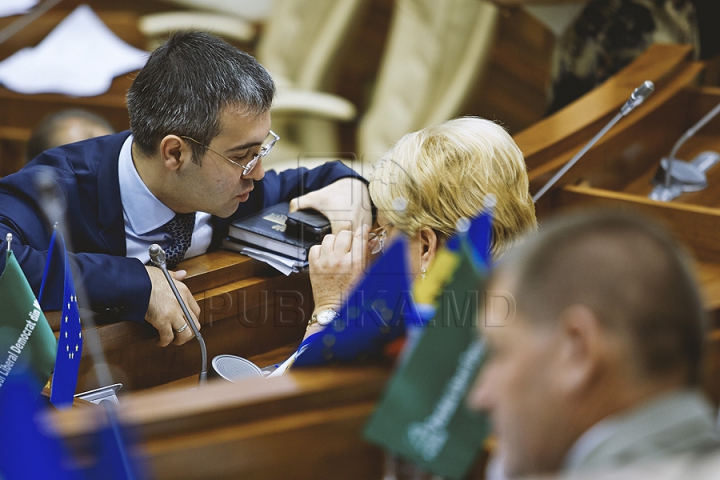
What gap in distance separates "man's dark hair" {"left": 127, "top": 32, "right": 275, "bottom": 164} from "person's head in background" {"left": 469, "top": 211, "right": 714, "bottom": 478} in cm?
109

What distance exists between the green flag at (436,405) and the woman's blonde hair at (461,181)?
52cm

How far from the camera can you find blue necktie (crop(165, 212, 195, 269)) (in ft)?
5.72

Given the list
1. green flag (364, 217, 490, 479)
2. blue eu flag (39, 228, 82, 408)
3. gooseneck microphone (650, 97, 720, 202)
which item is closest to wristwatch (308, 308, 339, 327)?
blue eu flag (39, 228, 82, 408)

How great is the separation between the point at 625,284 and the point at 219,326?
1.22 m

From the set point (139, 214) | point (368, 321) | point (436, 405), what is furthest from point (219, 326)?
point (436, 405)

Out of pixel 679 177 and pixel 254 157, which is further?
pixel 679 177

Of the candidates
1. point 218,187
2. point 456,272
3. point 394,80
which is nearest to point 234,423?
point 456,272

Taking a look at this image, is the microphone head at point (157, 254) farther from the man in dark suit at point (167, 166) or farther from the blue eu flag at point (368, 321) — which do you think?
the blue eu flag at point (368, 321)

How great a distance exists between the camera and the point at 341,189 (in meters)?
1.89

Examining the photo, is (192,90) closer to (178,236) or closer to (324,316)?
(178,236)

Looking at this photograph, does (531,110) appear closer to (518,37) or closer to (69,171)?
(518,37)

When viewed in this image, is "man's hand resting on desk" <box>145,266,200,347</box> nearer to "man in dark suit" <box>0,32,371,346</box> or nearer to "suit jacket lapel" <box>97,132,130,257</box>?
"man in dark suit" <box>0,32,371,346</box>

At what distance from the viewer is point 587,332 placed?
0.65m

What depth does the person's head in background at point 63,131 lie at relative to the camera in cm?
239
